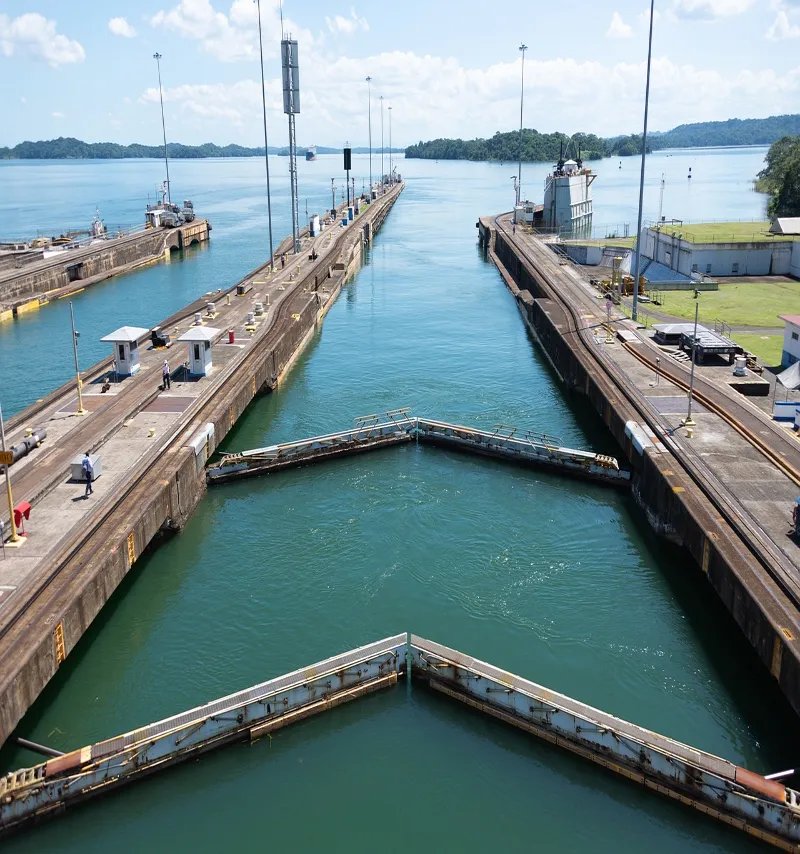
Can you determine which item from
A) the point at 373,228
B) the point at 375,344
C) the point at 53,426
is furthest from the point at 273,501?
the point at 373,228

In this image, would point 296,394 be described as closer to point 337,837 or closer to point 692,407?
point 692,407

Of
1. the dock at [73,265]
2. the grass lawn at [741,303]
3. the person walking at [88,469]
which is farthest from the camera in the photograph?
the dock at [73,265]

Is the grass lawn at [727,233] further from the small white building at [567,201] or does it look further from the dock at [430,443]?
the dock at [430,443]

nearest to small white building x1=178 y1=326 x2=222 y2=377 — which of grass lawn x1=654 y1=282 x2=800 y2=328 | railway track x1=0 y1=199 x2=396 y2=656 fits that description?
railway track x1=0 y1=199 x2=396 y2=656

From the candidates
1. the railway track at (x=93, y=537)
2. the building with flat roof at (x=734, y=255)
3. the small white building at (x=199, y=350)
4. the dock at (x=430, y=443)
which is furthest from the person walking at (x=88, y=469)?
the building with flat roof at (x=734, y=255)

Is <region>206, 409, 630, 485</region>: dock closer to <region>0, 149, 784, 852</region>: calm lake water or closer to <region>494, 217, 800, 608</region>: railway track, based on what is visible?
<region>0, 149, 784, 852</region>: calm lake water

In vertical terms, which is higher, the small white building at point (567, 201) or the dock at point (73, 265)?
the small white building at point (567, 201)
